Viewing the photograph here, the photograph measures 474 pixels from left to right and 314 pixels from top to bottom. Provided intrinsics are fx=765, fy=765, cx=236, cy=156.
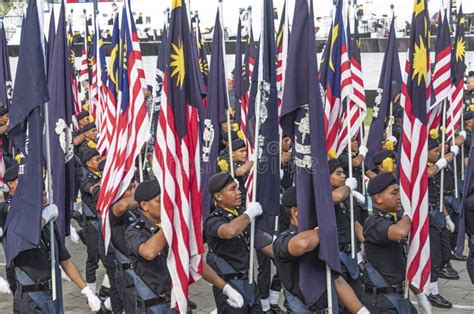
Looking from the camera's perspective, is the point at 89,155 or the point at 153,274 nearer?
the point at 153,274

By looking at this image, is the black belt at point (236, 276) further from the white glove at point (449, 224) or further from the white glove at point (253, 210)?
the white glove at point (449, 224)

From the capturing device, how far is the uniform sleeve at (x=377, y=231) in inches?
250

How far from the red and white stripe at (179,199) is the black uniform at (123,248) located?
1.25 meters

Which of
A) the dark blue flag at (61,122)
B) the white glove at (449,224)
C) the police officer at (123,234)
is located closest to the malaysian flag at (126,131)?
the police officer at (123,234)

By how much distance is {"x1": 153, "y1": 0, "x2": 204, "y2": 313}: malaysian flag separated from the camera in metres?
5.93

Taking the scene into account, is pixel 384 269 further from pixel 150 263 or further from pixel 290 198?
pixel 150 263

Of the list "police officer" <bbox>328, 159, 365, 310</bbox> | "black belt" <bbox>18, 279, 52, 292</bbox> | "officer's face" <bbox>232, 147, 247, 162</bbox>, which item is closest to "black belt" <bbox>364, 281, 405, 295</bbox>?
"police officer" <bbox>328, 159, 365, 310</bbox>

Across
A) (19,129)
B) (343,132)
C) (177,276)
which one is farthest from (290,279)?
(343,132)

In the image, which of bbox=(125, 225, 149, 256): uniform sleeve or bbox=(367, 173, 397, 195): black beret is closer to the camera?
bbox=(125, 225, 149, 256): uniform sleeve

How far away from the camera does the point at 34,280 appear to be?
643cm

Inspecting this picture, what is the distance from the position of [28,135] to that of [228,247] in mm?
2040

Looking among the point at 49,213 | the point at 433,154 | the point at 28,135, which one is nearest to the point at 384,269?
the point at 49,213

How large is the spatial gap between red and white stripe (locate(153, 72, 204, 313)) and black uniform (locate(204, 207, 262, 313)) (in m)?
0.59

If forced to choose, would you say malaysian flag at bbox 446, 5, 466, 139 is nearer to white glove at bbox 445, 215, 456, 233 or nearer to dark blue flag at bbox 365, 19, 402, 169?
dark blue flag at bbox 365, 19, 402, 169
